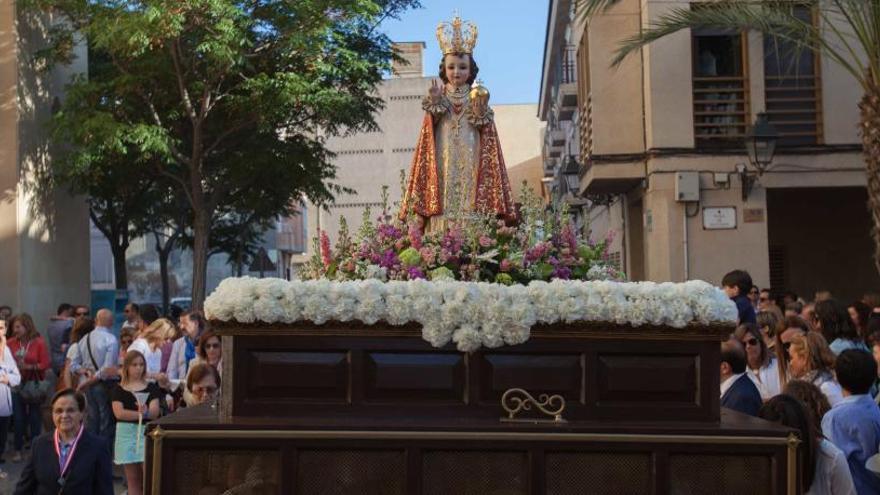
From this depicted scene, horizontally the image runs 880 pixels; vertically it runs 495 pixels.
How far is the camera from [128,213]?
1066 inches

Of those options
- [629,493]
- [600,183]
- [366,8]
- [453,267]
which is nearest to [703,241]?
[600,183]

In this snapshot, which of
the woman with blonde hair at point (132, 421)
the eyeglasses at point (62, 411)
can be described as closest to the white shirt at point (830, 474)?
the eyeglasses at point (62, 411)

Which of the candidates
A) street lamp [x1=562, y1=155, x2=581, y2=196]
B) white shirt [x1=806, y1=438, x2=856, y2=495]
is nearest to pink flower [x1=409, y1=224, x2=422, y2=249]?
white shirt [x1=806, y1=438, x2=856, y2=495]

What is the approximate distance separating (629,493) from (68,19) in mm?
18141

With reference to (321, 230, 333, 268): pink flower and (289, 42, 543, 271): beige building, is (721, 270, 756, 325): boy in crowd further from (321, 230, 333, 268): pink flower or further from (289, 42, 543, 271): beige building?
(289, 42, 543, 271): beige building

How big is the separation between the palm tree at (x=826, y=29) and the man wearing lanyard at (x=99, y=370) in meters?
6.83

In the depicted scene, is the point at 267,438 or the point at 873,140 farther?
the point at 873,140

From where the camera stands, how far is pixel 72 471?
5980mm

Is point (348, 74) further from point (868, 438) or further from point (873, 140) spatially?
point (868, 438)

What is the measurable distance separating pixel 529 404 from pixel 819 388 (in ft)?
5.81

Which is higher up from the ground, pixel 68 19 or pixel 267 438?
pixel 68 19

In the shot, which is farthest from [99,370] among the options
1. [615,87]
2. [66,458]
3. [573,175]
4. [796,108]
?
[573,175]

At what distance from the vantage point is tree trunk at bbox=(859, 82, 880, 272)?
1203cm

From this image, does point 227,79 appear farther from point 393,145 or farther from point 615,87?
point 393,145
